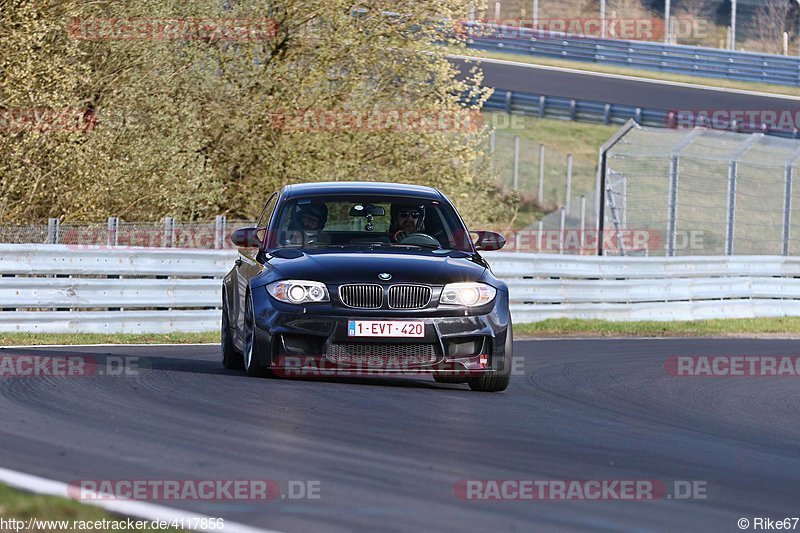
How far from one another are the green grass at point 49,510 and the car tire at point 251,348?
501 cm

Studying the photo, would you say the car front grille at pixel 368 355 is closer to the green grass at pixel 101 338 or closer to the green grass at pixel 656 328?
the green grass at pixel 101 338

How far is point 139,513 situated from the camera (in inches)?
222

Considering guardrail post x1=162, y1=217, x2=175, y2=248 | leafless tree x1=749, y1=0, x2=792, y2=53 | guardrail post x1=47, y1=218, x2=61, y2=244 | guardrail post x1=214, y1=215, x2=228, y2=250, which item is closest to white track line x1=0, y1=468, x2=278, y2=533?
guardrail post x1=47, y1=218, x2=61, y2=244

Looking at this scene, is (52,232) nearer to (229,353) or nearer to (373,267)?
(229,353)

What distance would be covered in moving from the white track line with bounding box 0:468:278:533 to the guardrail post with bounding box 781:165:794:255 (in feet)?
68.1

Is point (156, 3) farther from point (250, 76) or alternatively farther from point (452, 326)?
point (452, 326)

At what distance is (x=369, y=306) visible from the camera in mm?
10375

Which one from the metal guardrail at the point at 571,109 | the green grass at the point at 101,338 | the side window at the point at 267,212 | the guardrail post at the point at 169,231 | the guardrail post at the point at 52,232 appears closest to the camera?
the side window at the point at 267,212

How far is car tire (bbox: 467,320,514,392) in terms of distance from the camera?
10766 mm

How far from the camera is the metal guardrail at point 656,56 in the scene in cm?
4753

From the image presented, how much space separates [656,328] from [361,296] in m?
12.1

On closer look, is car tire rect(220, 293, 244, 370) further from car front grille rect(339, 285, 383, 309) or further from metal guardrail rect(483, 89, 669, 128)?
metal guardrail rect(483, 89, 669, 128)

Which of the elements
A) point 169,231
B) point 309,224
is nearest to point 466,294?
point 309,224

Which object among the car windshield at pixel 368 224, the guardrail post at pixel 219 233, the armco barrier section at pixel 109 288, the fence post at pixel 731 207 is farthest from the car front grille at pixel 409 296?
the fence post at pixel 731 207
